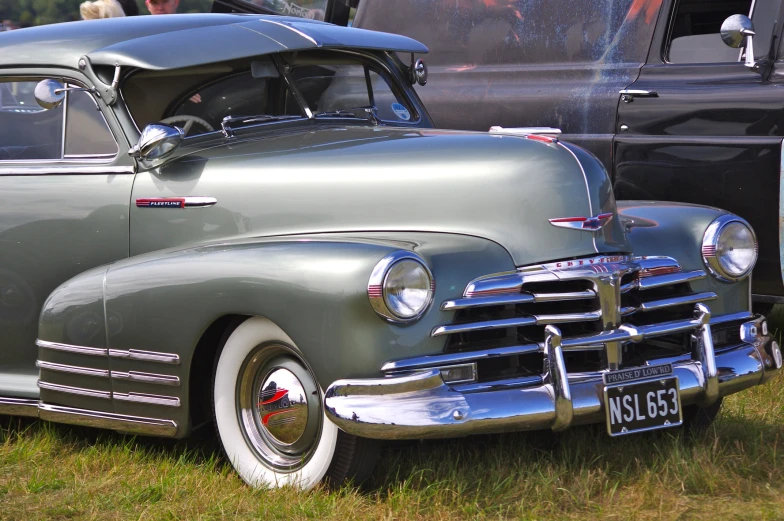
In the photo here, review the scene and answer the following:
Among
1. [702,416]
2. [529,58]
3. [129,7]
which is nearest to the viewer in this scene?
[702,416]

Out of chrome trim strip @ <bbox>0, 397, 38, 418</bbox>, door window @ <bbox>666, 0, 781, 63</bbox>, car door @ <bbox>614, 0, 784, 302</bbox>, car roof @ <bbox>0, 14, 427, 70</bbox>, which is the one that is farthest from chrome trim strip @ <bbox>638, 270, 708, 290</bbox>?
chrome trim strip @ <bbox>0, 397, 38, 418</bbox>

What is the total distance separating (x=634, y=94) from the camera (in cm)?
537

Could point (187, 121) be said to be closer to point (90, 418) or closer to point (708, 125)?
point (90, 418)

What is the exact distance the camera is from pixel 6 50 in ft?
14.2

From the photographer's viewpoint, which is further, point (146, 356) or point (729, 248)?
point (729, 248)

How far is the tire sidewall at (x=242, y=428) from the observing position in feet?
10.7

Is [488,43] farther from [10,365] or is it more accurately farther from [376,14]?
[10,365]

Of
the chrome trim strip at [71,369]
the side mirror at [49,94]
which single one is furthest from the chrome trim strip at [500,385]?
the side mirror at [49,94]

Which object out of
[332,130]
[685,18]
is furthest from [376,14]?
[332,130]

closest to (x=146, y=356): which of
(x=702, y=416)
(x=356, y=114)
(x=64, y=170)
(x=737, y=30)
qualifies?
(x=64, y=170)

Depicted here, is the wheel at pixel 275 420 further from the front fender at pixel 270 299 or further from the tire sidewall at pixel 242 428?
the front fender at pixel 270 299

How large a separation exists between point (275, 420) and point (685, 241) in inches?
60.1

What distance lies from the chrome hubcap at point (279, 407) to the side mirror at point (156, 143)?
0.88 metres

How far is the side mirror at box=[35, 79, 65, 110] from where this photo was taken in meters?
4.03
